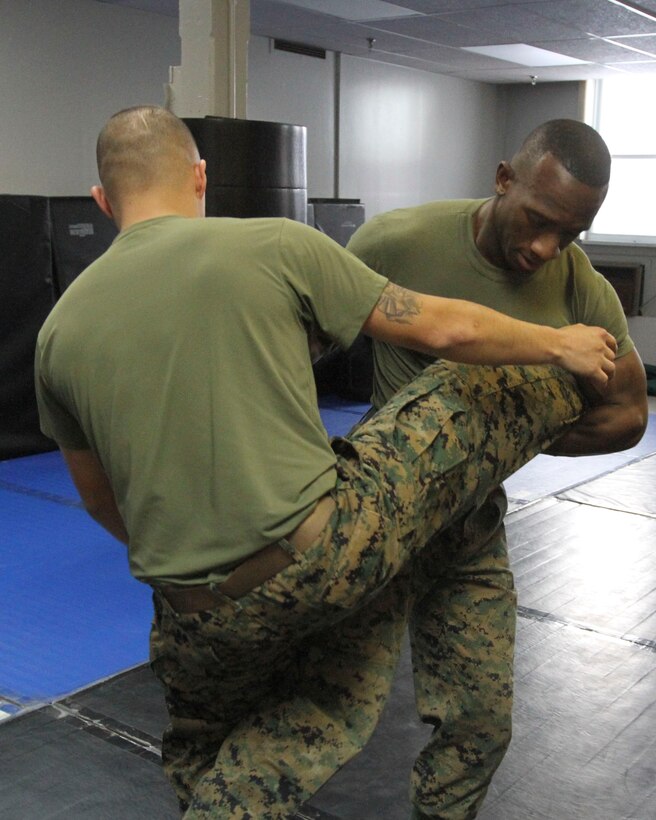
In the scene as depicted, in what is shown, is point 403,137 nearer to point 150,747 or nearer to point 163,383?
point 150,747

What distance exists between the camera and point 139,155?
165 centimetres

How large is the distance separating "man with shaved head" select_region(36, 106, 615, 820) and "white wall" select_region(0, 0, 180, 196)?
16.3ft

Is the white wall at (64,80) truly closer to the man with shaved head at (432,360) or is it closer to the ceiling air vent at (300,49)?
the ceiling air vent at (300,49)

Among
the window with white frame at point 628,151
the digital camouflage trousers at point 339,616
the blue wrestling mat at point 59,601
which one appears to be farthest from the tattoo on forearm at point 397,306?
the window with white frame at point 628,151

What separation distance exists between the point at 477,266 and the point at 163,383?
0.94 metres

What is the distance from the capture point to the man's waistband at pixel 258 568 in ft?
4.87

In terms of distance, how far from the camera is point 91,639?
3420mm

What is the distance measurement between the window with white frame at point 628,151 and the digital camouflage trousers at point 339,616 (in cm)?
895

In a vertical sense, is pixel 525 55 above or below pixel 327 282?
above

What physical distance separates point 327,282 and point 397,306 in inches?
5.1

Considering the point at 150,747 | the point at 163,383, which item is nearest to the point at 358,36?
the point at 150,747

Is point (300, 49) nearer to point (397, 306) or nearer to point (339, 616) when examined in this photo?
point (397, 306)

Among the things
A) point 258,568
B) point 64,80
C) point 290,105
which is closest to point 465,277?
point 258,568

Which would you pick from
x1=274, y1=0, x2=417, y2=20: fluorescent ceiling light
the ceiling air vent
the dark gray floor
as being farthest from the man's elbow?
the ceiling air vent
